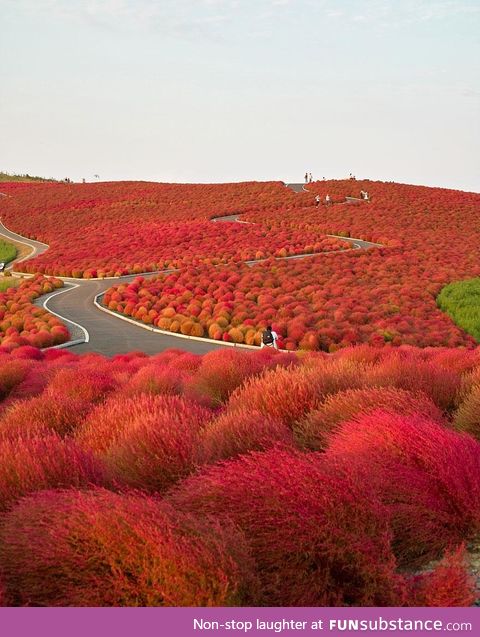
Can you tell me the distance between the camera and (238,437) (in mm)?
5484

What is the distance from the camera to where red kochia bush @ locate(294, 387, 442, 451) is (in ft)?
19.0

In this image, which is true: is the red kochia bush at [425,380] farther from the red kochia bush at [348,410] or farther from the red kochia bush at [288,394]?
the red kochia bush at [348,410]

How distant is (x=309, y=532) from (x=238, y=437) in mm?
1783

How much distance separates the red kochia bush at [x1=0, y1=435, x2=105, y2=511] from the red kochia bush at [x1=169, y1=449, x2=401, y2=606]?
1.12 m

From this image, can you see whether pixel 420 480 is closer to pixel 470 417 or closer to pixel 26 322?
pixel 470 417

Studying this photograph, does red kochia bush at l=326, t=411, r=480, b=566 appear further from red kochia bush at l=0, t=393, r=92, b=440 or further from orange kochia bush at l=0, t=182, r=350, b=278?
orange kochia bush at l=0, t=182, r=350, b=278

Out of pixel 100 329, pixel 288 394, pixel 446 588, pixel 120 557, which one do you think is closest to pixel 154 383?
pixel 288 394

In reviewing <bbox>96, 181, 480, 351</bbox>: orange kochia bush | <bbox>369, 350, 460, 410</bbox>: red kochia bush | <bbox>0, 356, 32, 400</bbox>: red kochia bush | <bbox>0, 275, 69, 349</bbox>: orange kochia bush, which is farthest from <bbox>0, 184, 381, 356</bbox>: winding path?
<bbox>369, 350, 460, 410</bbox>: red kochia bush

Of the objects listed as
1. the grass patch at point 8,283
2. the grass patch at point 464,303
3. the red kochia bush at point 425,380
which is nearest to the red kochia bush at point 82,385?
the red kochia bush at point 425,380

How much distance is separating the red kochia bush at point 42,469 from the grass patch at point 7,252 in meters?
44.7

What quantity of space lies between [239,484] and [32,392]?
23.8ft

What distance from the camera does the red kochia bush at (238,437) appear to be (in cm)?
532

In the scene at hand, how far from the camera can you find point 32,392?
34.9ft
